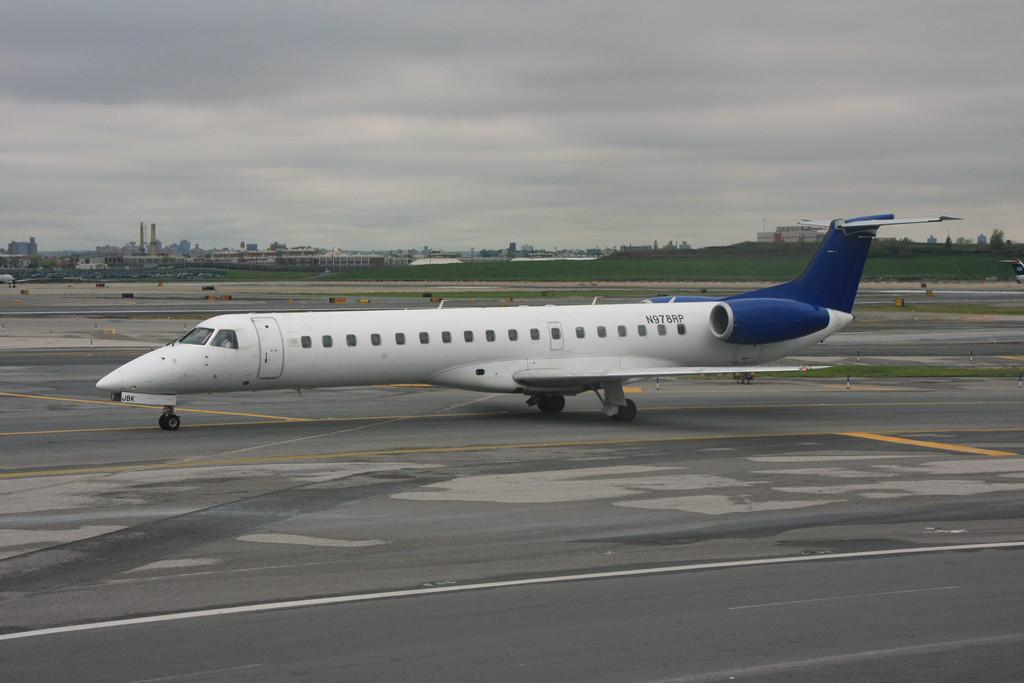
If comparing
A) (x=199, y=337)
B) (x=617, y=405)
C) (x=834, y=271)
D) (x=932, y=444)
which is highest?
(x=834, y=271)

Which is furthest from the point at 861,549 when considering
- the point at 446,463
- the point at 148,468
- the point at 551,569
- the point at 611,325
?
the point at 611,325

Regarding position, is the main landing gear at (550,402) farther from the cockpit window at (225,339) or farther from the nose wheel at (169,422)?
the nose wheel at (169,422)

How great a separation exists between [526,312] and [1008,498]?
14.6m

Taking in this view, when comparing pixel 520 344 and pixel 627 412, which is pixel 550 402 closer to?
pixel 520 344

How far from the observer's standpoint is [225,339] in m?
26.0

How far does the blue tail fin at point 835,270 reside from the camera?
32656mm

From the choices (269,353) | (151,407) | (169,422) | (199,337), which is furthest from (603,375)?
(151,407)

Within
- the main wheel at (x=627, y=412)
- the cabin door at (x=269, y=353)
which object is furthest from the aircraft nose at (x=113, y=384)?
the main wheel at (x=627, y=412)

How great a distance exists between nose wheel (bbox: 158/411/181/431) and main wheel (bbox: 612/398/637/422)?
1115 centimetres

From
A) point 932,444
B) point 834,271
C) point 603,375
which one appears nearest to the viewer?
point 932,444

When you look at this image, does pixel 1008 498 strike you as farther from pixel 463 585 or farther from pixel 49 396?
pixel 49 396

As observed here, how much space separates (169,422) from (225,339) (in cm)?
243

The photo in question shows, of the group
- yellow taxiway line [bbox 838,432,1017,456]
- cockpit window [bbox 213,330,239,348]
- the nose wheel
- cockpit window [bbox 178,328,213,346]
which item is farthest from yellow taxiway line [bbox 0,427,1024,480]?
cockpit window [bbox 178,328,213,346]

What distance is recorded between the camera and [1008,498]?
17.5m
